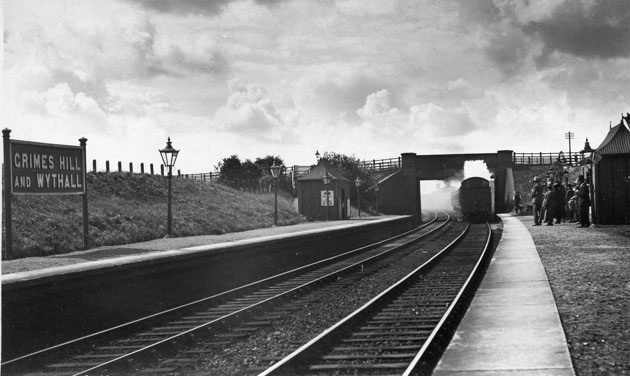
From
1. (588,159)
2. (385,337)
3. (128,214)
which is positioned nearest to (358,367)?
(385,337)

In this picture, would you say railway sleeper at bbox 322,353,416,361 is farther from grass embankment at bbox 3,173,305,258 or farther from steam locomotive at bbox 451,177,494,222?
steam locomotive at bbox 451,177,494,222

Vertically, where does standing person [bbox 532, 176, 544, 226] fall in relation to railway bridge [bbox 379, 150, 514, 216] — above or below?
below

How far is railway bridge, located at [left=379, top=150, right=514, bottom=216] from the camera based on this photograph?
190 feet

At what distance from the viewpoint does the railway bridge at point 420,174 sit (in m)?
57.9

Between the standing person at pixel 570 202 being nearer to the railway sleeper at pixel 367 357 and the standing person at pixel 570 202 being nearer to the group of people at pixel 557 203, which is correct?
the group of people at pixel 557 203

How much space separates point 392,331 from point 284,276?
6.28m

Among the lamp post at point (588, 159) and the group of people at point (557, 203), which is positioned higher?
the lamp post at point (588, 159)

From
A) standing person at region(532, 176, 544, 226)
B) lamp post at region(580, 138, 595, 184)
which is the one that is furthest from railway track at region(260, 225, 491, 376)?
lamp post at region(580, 138, 595, 184)

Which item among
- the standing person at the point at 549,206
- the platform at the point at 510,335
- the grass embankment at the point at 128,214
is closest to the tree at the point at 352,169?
the grass embankment at the point at 128,214

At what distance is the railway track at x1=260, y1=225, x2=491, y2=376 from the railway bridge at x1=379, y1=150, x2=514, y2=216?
4495 cm

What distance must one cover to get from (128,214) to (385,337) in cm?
1776

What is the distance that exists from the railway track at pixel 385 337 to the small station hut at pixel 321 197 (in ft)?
Result: 88.9

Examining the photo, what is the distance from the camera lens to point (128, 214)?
23.9 m

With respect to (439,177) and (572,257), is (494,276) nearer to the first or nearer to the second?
(572,257)
